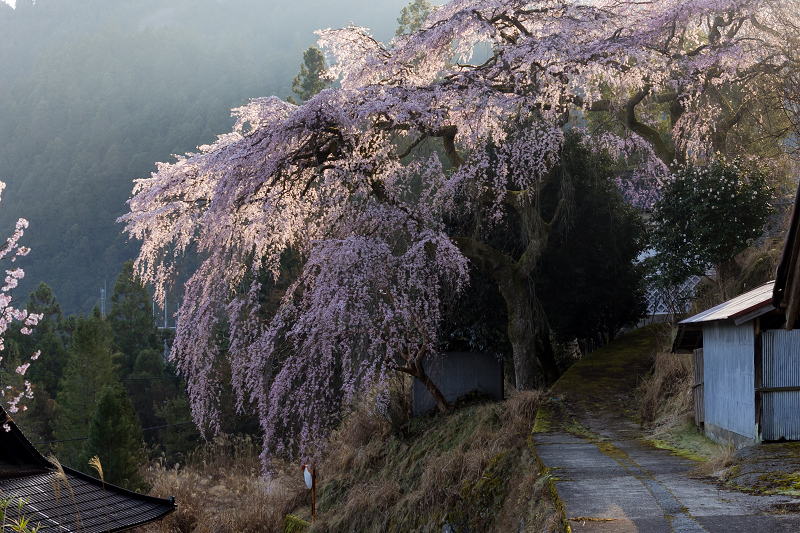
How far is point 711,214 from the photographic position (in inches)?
492

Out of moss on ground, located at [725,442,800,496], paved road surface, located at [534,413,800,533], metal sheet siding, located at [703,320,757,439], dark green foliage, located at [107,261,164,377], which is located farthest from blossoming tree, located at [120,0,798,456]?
dark green foliage, located at [107,261,164,377]

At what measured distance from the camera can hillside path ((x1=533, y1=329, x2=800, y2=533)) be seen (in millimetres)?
4980

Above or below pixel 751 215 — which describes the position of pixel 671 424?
below

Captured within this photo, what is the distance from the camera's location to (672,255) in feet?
42.6

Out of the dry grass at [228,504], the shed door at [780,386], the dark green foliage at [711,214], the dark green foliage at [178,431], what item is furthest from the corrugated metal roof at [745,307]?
the dark green foliage at [178,431]

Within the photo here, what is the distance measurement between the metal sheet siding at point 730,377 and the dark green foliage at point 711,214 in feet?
12.4

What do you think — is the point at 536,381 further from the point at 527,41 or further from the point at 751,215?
the point at 527,41

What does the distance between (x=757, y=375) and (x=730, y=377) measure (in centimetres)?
71

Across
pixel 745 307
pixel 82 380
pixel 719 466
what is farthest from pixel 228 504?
pixel 82 380

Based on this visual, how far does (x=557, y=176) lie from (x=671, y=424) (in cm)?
566

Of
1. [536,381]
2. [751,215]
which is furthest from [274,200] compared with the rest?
[751,215]

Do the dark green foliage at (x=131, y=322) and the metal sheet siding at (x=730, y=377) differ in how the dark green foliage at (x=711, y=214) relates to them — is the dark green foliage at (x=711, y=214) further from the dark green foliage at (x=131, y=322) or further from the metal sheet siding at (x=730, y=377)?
the dark green foliage at (x=131, y=322)

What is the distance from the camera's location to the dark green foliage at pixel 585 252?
13602 mm

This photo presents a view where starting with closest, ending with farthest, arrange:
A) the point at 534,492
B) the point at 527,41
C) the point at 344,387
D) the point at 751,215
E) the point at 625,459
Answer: the point at 534,492 → the point at 625,459 → the point at 344,387 → the point at 527,41 → the point at 751,215
